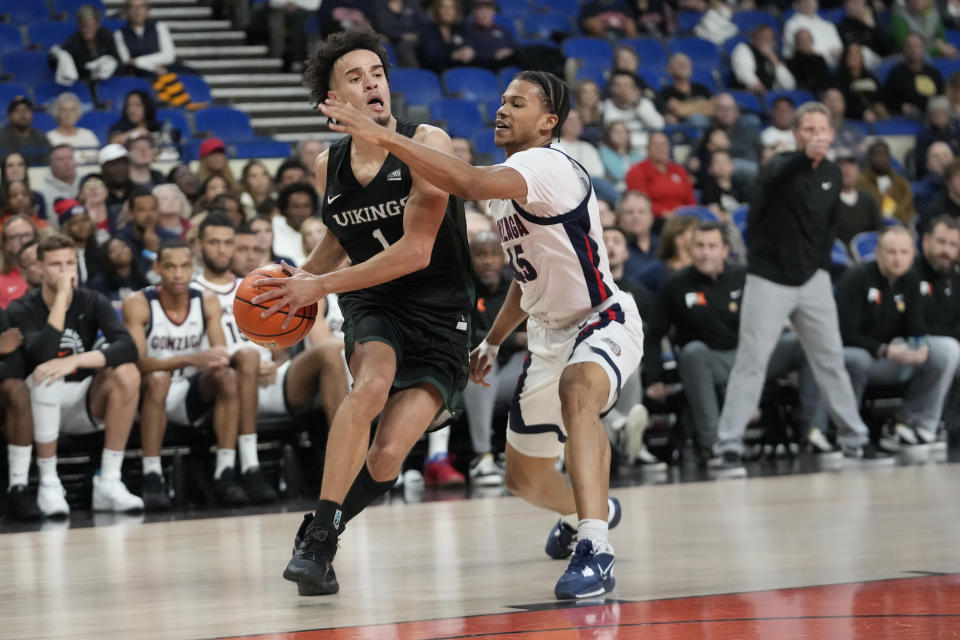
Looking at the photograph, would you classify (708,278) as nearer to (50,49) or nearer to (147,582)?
(147,582)

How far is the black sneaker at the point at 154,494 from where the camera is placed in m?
7.07

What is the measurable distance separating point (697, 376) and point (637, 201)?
167 cm

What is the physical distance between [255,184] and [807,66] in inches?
272

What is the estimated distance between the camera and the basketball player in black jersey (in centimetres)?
401

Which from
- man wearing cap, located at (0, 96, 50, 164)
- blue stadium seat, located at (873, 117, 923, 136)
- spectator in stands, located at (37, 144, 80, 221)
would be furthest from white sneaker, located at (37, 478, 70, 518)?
blue stadium seat, located at (873, 117, 923, 136)

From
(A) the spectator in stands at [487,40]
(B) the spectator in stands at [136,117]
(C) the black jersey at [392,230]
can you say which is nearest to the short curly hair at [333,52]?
(C) the black jersey at [392,230]

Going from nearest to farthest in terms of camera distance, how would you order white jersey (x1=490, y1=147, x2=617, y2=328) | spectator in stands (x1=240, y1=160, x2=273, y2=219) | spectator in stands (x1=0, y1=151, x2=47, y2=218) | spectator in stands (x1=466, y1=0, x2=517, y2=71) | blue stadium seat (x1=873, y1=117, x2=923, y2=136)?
white jersey (x1=490, y1=147, x2=617, y2=328), spectator in stands (x1=0, y1=151, x2=47, y2=218), spectator in stands (x1=240, y1=160, x2=273, y2=219), spectator in stands (x1=466, y1=0, x2=517, y2=71), blue stadium seat (x1=873, y1=117, x2=923, y2=136)

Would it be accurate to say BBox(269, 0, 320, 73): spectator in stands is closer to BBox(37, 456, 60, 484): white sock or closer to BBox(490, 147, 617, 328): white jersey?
BBox(37, 456, 60, 484): white sock

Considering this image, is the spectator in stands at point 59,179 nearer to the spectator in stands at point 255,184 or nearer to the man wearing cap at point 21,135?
the man wearing cap at point 21,135

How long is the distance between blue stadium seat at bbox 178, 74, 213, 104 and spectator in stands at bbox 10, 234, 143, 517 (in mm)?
4928

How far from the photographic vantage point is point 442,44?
1264 centimetres

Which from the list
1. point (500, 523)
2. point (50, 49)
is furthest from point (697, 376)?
point (50, 49)

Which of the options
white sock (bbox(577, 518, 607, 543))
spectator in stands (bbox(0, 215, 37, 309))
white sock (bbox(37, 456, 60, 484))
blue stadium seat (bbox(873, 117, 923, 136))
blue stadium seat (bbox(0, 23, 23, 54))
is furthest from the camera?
blue stadium seat (bbox(873, 117, 923, 136))

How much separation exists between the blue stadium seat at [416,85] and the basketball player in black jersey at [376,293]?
7569 millimetres
